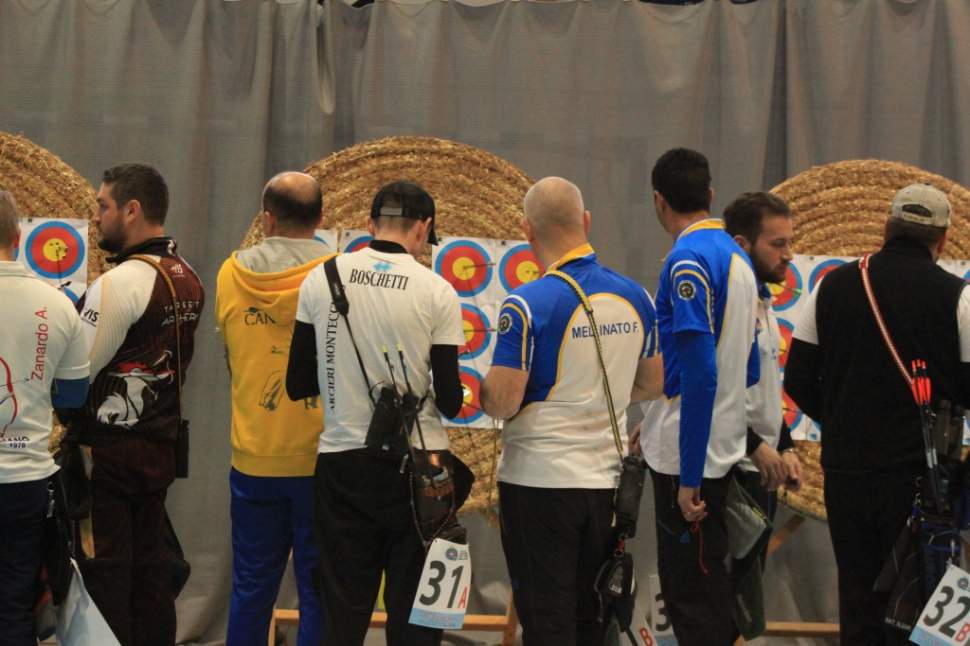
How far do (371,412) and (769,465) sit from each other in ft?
3.61

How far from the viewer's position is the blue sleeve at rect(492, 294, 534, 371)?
2791mm

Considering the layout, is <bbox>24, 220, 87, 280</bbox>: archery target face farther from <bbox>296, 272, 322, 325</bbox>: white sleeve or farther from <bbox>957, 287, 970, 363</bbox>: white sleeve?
<bbox>957, 287, 970, 363</bbox>: white sleeve

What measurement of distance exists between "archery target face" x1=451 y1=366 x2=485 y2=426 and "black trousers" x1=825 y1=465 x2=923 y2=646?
1540mm

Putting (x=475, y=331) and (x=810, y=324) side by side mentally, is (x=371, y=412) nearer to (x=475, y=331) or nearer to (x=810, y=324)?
(x=810, y=324)

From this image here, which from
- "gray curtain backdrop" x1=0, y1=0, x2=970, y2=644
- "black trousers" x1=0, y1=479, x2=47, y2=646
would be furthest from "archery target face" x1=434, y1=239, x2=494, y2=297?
"black trousers" x1=0, y1=479, x2=47, y2=646

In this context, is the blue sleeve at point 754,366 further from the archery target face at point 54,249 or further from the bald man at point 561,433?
the archery target face at point 54,249

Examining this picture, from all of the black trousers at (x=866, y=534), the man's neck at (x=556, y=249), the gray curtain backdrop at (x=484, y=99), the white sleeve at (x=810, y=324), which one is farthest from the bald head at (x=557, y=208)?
the gray curtain backdrop at (x=484, y=99)

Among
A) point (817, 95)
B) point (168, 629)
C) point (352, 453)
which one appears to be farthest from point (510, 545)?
point (817, 95)

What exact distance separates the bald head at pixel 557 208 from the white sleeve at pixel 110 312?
1.08 meters

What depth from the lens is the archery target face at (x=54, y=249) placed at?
435 centimetres

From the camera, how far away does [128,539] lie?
3.18 m

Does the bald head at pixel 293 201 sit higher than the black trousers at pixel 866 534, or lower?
higher

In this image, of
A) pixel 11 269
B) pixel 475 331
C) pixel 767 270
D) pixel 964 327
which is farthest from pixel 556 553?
pixel 475 331

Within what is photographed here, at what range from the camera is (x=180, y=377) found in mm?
3277
